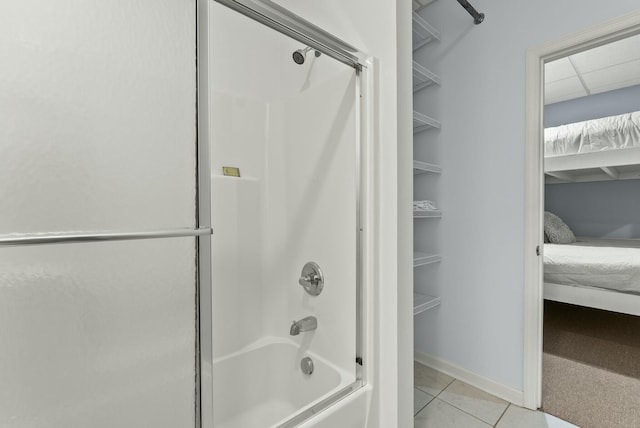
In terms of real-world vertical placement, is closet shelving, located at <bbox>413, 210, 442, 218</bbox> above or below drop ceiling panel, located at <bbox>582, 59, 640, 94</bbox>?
below

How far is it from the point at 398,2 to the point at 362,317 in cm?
114

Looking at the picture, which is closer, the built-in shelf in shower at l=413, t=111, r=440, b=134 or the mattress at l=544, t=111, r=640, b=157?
the built-in shelf in shower at l=413, t=111, r=440, b=134

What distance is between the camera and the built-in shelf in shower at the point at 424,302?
190 centimetres

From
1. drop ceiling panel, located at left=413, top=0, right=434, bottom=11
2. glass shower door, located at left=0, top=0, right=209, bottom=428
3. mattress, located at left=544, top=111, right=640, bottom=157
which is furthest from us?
mattress, located at left=544, top=111, right=640, bottom=157

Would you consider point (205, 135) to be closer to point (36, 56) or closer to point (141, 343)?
point (36, 56)

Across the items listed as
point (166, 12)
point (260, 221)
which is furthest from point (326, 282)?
point (166, 12)

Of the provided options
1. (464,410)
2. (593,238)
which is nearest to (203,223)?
(464,410)

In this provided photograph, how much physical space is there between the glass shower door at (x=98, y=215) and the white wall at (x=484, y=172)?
1794 mm

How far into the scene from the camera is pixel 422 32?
2.06 metres

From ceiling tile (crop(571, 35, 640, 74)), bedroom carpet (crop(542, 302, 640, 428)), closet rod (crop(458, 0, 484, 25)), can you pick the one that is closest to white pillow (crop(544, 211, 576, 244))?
bedroom carpet (crop(542, 302, 640, 428))

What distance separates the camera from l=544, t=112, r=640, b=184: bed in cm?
Answer: 295

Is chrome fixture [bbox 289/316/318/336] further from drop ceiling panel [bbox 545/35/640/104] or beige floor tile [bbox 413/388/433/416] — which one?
drop ceiling panel [bbox 545/35/640/104]

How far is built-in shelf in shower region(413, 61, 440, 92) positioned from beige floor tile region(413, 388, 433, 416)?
80.9 inches

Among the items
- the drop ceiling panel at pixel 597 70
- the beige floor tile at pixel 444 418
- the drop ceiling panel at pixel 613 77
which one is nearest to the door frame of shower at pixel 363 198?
the beige floor tile at pixel 444 418
